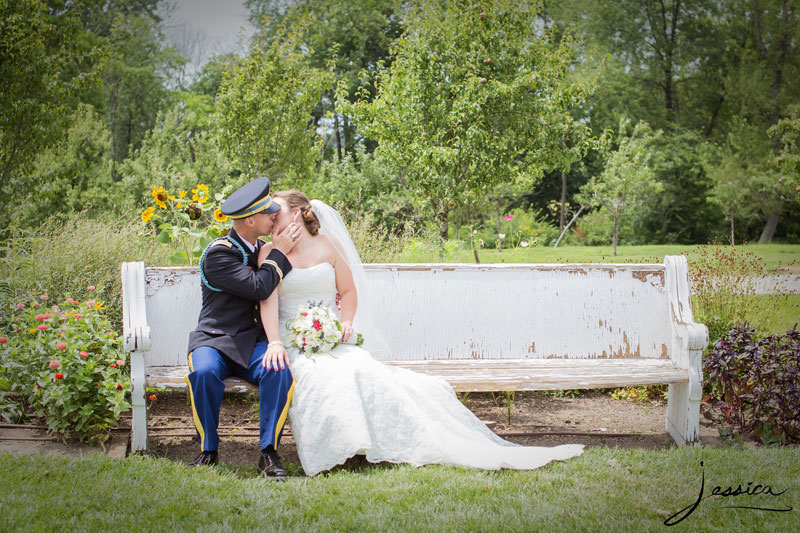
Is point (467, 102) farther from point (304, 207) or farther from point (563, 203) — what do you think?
point (563, 203)

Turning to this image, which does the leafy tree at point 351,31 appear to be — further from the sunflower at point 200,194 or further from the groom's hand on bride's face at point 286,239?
the groom's hand on bride's face at point 286,239

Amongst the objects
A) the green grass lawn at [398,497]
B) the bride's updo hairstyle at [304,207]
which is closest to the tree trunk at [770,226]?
the green grass lawn at [398,497]

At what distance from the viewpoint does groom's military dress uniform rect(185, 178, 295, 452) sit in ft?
10.6

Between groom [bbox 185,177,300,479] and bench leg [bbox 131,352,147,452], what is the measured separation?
27 centimetres

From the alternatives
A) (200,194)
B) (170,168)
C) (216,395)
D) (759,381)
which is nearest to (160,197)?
(200,194)

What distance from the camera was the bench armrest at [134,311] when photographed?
11.0ft

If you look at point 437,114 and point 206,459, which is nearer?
point 206,459

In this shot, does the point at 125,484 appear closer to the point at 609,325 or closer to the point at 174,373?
the point at 174,373

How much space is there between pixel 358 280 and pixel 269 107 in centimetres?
704

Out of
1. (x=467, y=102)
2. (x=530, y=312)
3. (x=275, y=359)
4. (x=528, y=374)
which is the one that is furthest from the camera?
(x=467, y=102)

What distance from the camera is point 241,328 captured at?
3512mm

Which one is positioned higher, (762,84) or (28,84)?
(762,84)

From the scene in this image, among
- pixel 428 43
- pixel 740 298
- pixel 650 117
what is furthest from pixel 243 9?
pixel 740 298

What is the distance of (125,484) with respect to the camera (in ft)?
9.48
